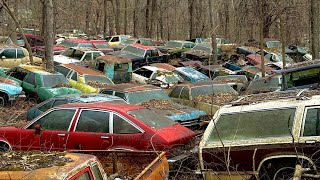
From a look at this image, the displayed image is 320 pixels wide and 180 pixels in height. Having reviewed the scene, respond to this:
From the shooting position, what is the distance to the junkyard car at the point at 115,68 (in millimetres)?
18998

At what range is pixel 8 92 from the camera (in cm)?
1356

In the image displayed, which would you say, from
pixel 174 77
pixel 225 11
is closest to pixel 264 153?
pixel 174 77

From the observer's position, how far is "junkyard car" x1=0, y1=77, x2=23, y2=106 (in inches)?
535

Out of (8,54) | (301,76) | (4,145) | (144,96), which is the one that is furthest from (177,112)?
(8,54)

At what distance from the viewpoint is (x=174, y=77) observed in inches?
712

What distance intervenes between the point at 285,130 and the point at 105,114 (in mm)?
3405

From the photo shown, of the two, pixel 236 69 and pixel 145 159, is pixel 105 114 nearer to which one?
pixel 145 159

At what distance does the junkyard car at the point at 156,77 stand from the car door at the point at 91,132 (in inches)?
341

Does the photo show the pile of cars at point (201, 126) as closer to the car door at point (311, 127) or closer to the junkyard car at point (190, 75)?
the car door at point (311, 127)

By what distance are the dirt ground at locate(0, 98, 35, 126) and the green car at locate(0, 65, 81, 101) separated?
515 mm

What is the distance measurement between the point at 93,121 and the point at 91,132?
0.23m

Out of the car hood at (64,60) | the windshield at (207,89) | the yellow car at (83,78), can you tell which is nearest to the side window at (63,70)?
the yellow car at (83,78)

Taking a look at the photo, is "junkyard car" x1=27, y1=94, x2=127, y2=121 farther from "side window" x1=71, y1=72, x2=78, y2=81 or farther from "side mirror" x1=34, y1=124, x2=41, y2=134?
"side window" x1=71, y1=72, x2=78, y2=81

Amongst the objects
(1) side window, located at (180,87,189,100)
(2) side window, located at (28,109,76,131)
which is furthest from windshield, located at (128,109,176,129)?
(1) side window, located at (180,87,189,100)
